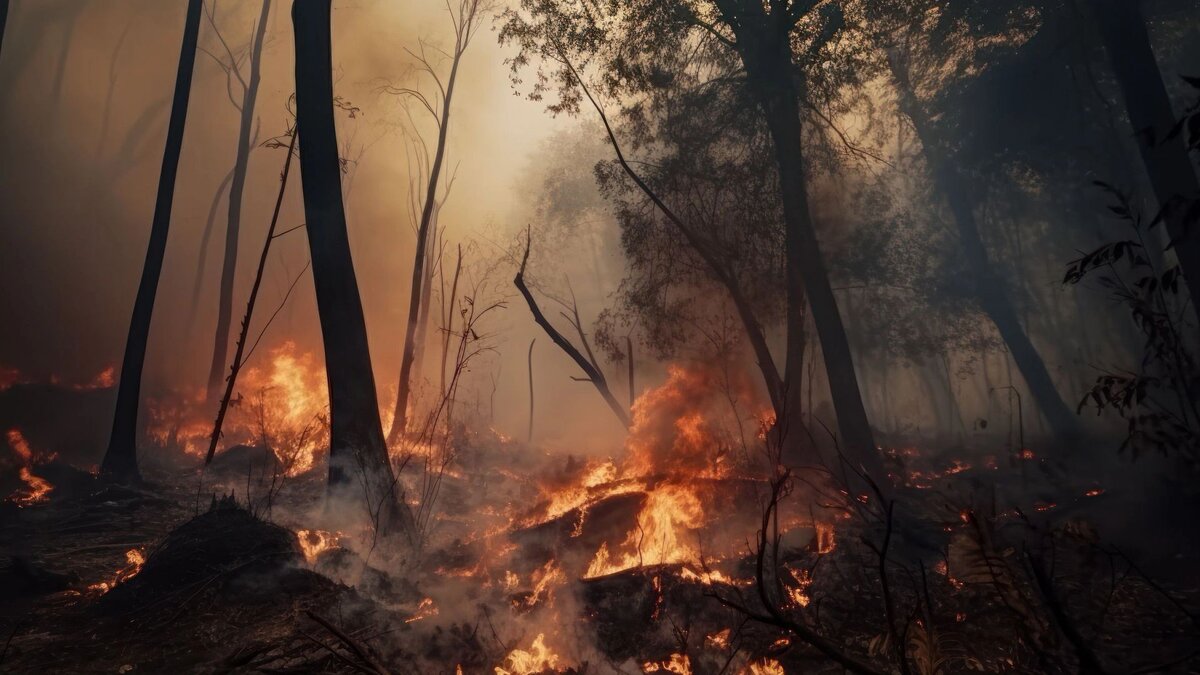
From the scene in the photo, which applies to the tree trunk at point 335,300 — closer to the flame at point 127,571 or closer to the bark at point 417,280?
the flame at point 127,571

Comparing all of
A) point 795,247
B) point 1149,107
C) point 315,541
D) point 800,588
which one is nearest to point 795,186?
point 795,247

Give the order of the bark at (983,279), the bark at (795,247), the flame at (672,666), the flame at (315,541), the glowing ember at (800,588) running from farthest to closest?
the bark at (983,279)
the bark at (795,247)
the flame at (315,541)
the glowing ember at (800,588)
the flame at (672,666)

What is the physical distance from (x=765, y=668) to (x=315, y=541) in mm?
5266

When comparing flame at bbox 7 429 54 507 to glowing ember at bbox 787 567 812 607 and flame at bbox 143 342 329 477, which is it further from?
glowing ember at bbox 787 567 812 607

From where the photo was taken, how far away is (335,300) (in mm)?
8547

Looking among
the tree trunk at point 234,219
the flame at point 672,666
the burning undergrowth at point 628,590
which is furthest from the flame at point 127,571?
the tree trunk at point 234,219

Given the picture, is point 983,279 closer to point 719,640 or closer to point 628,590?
point 628,590

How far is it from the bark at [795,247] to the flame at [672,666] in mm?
7002

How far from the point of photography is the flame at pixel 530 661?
16.4 ft

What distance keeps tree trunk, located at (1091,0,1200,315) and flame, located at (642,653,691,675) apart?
7961 mm

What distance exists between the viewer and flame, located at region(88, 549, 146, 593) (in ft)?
20.9

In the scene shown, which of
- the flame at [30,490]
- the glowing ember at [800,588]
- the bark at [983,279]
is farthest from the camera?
the bark at [983,279]

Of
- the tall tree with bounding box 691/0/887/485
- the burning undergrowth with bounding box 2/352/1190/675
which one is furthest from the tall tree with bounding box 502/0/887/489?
the burning undergrowth with bounding box 2/352/1190/675

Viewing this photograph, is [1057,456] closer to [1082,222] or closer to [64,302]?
[1082,222]
